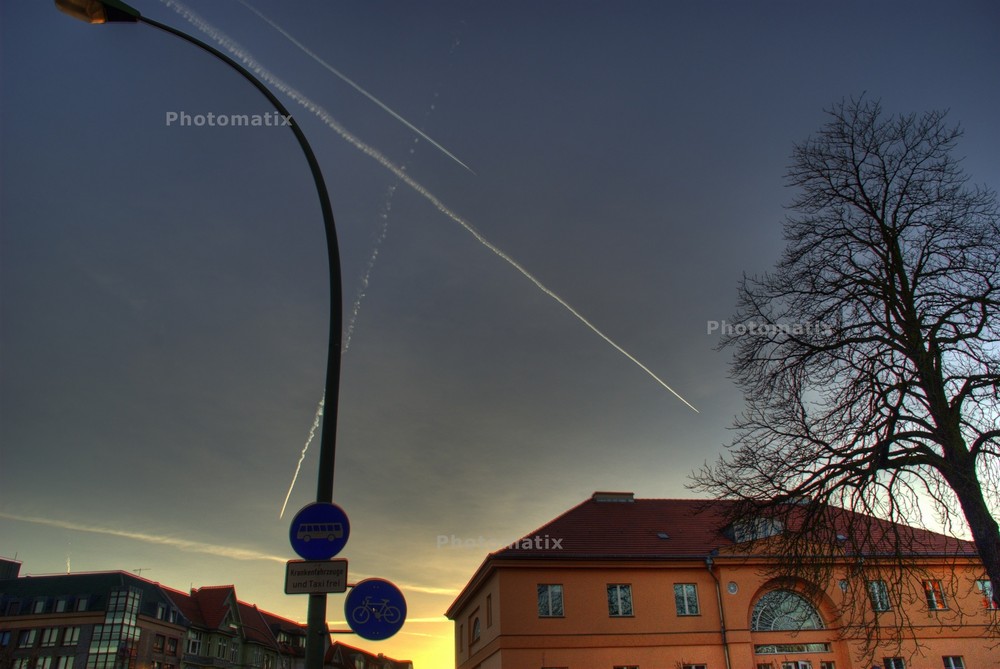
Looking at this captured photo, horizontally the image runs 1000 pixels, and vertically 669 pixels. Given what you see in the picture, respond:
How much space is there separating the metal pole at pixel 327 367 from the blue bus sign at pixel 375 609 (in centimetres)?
28

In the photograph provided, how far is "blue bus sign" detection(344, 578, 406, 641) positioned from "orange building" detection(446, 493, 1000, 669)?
29.1m

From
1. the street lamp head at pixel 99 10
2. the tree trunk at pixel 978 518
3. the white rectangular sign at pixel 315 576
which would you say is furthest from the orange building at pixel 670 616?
the street lamp head at pixel 99 10

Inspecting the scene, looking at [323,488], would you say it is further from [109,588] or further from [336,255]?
[109,588]

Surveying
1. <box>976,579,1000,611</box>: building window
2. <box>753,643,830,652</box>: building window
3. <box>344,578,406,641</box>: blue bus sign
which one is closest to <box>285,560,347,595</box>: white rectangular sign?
<box>344,578,406,641</box>: blue bus sign

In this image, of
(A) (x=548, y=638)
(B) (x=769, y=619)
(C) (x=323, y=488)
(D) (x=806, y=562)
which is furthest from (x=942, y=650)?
(C) (x=323, y=488)

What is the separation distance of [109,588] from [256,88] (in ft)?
277

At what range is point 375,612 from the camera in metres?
6.20

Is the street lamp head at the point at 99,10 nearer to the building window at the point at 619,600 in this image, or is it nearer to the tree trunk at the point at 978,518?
the tree trunk at the point at 978,518

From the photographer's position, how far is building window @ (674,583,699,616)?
3475cm

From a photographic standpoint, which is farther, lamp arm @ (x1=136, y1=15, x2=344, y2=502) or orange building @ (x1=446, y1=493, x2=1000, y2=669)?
orange building @ (x1=446, y1=493, x2=1000, y2=669)

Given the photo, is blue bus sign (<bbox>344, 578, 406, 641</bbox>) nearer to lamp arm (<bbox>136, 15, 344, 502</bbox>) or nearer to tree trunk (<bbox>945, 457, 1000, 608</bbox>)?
lamp arm (<bbox>136, 15, 344, 502</bbox>)

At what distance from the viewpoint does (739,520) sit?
49.8ft

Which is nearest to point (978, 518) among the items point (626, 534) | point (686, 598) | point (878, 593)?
point (878, 593)

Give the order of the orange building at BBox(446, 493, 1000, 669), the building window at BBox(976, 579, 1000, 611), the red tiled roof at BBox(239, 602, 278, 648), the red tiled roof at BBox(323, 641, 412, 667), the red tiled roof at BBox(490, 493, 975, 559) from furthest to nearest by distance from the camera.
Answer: the red tiled roof at BBox(323, 641, 412, 667) → the red tiled roof at BBox(239, 602, 278, 648) → the red tiled roof at BBox(490, 493, 975, 559) → the orange building at BBox(446, 493, 1000, 669) → the building window at BBox(976, 579, 1000, 611)
